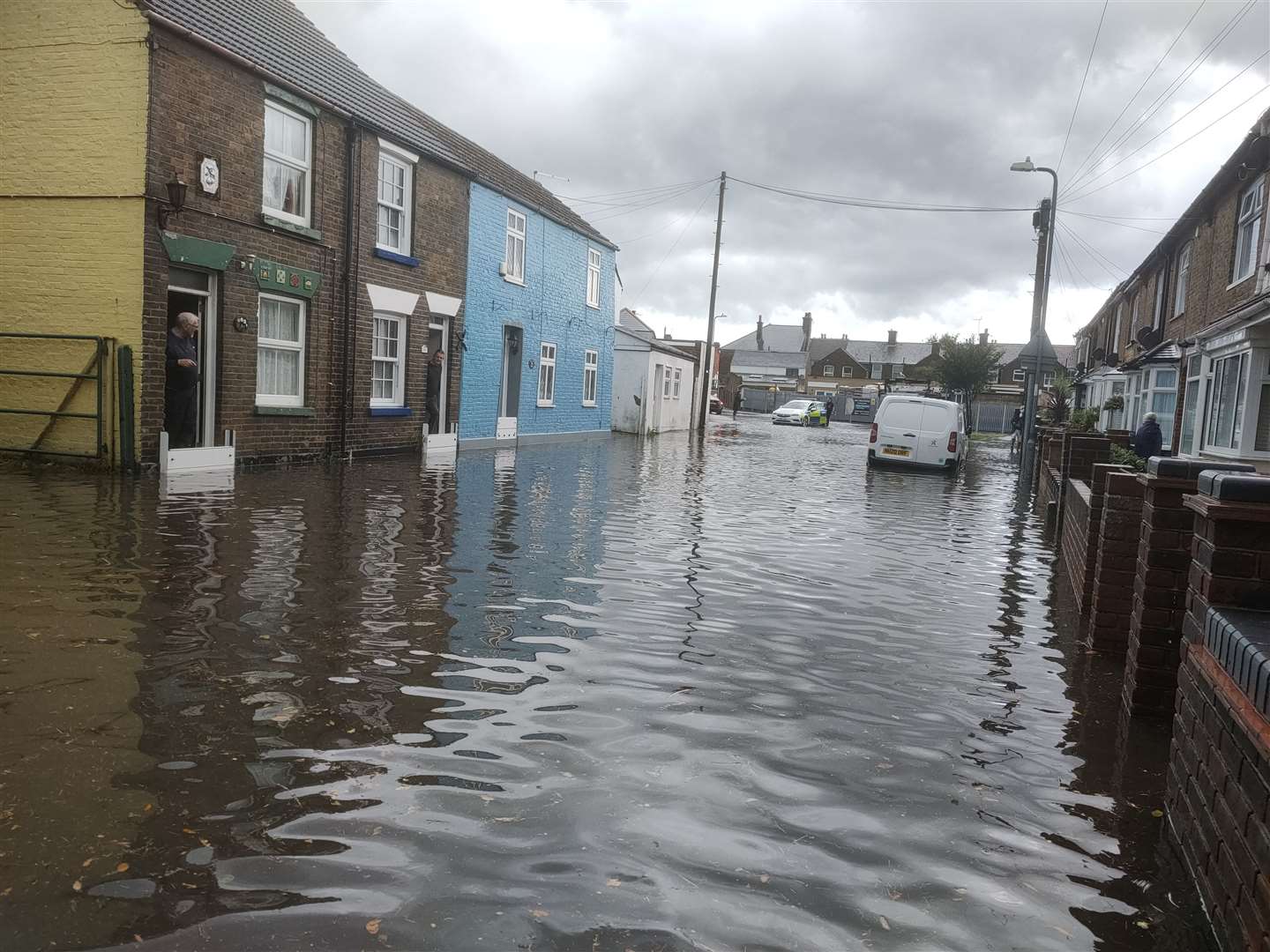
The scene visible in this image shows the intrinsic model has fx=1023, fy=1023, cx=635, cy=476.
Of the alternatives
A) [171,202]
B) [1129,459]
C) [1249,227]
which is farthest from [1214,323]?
[171,202]

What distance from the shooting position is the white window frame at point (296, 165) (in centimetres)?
1460

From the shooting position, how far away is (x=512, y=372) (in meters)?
24.1

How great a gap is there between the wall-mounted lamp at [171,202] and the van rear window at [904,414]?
47.4 feet

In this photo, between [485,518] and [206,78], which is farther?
[206,78]

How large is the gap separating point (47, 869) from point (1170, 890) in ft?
10.8

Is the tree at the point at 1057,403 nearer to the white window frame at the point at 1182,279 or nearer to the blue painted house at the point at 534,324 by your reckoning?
the white window frame at the point at 1182,279

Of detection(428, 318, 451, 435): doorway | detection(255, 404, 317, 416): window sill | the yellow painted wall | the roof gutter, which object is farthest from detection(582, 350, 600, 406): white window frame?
the yellow painted wall

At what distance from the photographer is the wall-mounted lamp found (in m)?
12.5

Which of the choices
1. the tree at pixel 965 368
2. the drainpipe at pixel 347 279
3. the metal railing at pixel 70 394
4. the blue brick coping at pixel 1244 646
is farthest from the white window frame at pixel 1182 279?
the tree at pixel 965 368

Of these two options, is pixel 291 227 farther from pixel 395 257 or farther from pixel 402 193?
pixel 402 193

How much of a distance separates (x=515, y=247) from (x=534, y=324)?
2.06 metres

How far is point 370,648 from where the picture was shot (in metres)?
5.32

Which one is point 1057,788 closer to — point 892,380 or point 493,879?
point 493,879

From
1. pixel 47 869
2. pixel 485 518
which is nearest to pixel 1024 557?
pixel 485 518
